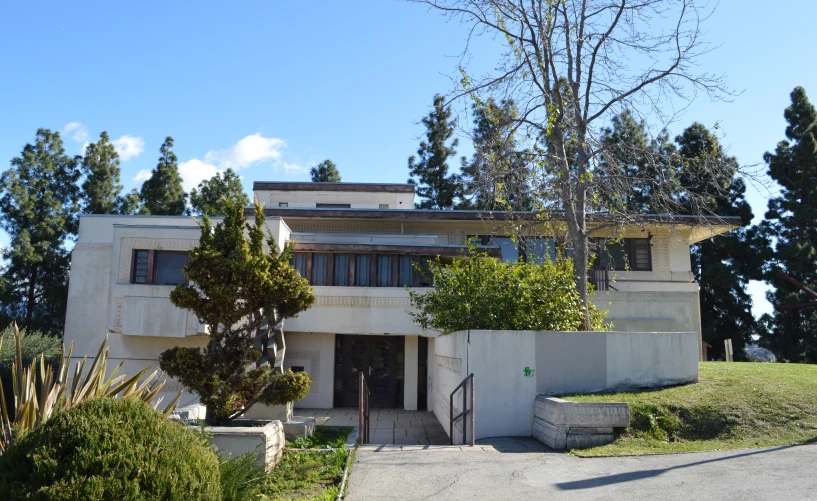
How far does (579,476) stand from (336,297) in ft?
44.3

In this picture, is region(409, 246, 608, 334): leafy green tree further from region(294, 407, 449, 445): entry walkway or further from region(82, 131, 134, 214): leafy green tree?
region(82, 131, 134, 214): leafy green tree

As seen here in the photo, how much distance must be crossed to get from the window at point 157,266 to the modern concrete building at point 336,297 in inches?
1.2

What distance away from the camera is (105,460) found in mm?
5062

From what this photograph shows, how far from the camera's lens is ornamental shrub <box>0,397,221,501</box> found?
4961 millimetres

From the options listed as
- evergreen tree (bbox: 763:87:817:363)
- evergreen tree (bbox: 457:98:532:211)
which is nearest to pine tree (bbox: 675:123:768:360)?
evergreen tree (bbox: 763:87:817:363)

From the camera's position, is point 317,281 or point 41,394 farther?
point 317,281

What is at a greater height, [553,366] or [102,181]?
[102,181]

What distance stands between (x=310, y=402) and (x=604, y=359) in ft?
39.0

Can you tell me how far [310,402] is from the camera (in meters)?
20.6

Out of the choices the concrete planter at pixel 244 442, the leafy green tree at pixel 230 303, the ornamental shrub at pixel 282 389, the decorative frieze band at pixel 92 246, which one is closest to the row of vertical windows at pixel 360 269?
the decorative frieze band at pixel 92 246

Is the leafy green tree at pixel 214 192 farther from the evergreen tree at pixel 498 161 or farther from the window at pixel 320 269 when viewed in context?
the evergreen tree at pixel 498 161

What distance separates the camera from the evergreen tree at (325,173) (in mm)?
43812

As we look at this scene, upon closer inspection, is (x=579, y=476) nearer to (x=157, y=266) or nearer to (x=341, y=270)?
(x=341, y=270)

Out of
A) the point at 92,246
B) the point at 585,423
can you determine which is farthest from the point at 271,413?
the point at 92,246
